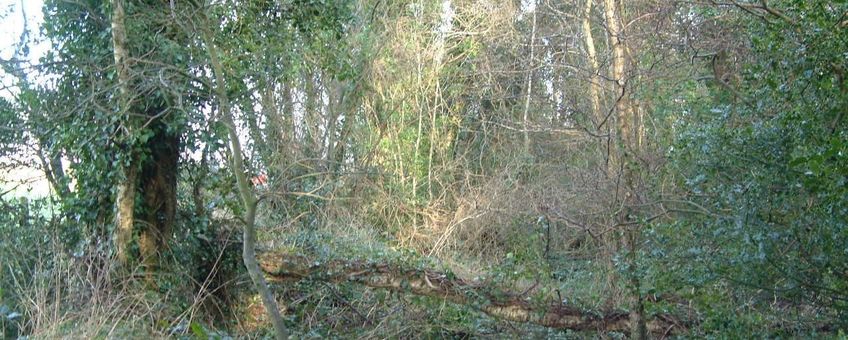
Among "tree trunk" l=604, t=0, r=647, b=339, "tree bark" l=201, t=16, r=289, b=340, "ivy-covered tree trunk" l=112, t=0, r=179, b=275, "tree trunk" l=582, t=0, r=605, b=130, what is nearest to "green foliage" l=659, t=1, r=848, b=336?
"tree trunk" l=604, t=0, r=647, b=339

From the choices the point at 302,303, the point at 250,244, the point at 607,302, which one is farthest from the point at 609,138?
the point at 302,303

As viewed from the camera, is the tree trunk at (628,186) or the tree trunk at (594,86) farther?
the tree trunk at (594,86)

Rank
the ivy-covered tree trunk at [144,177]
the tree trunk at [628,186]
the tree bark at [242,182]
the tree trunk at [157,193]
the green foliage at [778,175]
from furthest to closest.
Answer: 1. the tree trunk at [157,193]
2. the ivy-covered tree trunk at [144,177]
3. the tree trunk at [628,186]
4. the tree bark at [242,182]
5. the green foliage at [778,175]

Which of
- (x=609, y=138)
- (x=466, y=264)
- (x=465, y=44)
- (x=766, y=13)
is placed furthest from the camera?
(x=465, y=44)

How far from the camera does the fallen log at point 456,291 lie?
9117 mm

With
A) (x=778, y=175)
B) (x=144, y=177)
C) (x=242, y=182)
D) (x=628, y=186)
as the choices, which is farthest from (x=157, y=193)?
(x=778, y=175)

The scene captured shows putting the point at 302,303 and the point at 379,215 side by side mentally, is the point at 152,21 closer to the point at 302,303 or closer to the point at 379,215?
the point at 302,303

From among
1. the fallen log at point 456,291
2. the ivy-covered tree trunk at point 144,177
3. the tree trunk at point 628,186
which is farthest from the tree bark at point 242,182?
the tree trunk at point 628,186

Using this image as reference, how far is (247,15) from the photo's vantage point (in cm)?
923

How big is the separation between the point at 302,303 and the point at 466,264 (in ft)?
12.7

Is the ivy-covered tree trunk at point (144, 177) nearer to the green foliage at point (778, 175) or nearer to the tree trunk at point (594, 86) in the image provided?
the tree trunk at point (594, 86)

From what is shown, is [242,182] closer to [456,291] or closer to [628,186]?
[456,291]

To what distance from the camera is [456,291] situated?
9883 mm

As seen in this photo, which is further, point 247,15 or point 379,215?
point 379,215
